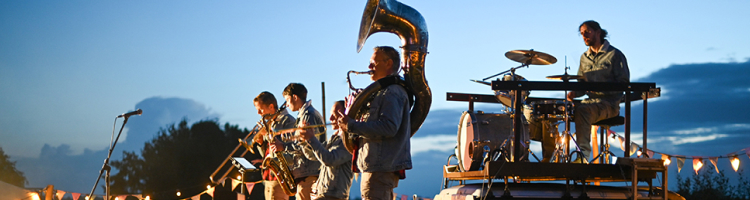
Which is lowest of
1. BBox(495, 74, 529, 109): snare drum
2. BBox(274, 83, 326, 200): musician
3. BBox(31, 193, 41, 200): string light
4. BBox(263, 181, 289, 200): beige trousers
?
BBox(31, 193, 41, 200): string light

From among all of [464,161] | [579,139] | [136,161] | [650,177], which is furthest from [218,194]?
[136,161]

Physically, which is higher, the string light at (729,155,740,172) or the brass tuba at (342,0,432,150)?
the brass tuba at (342,0,432,150)

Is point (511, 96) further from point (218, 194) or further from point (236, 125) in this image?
point (236, 125)

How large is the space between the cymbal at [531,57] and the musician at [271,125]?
7.66 ft

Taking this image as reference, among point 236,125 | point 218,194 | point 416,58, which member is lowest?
point 218,194

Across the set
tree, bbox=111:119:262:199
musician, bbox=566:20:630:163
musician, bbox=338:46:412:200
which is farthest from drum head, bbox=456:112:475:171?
tree, bbox=111:119:262:199

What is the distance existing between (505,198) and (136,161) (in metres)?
25.3

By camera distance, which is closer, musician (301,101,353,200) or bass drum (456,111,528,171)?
musician (301,101,353,200)

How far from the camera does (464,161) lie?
663 cm

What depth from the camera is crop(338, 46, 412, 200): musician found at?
13.2ft

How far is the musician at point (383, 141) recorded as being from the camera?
403 cm

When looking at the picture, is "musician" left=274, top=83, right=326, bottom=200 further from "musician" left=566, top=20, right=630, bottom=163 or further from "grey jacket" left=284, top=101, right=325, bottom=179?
"musician" left=566, top=20, right=630, bottom=163

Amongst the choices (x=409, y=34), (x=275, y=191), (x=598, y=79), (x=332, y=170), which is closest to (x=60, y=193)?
(x=275, y=191)

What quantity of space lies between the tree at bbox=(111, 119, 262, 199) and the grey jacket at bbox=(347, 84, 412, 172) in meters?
22.9
